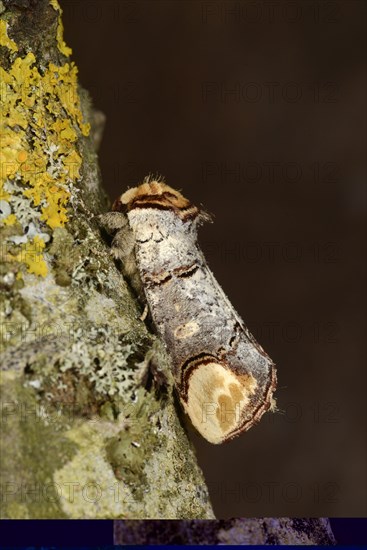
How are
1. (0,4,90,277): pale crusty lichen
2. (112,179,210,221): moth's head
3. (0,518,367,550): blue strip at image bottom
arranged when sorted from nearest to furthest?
(0,518,367,550): blue strip at image bottom
(0,4,90,277): pale crusty lichen
(112,179,210,221): moth's head

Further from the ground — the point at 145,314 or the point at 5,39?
the point at 5,39

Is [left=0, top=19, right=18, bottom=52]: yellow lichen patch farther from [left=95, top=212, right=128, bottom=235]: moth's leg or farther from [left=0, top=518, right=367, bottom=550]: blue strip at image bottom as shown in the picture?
[left=0, top=518, right=367, bottom=550]: blue strip at image bottom

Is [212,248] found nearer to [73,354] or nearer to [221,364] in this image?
[221,364]

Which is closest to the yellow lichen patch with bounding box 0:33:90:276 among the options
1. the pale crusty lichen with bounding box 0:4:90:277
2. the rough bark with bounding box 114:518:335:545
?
the pale crusty lichen with bounding box 0:4:90:277

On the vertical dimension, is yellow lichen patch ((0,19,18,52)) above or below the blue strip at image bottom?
above

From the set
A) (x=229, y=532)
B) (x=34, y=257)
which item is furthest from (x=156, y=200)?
(x=229, y=532)

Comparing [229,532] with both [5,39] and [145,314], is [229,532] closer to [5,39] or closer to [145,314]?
[145,314]

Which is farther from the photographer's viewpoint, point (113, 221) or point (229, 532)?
point (113, 221)

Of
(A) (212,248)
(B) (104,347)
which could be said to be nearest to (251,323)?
(A) (212,248)
